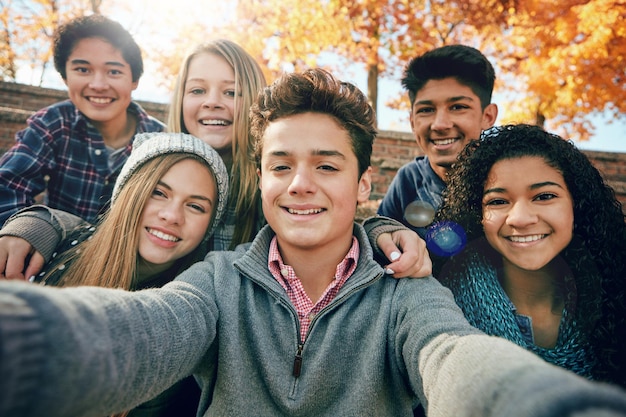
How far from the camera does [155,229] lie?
210 cm

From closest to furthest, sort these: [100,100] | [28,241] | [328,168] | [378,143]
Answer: [328,168] < [28,241] < [100,100] < [378,143]

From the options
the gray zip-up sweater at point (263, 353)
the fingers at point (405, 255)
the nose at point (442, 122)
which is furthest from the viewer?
the nose at point (442, 122)

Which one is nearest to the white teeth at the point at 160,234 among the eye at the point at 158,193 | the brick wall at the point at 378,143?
the eye at the point at 158,193

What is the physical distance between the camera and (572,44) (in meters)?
7.95

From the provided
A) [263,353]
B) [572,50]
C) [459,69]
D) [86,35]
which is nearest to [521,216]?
[263,353]

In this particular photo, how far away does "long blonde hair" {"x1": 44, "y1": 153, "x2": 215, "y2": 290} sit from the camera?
6.48 ft

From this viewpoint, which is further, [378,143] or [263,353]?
[378,143]

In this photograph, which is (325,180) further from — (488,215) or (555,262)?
(555,262)

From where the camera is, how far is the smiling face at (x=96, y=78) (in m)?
3.15

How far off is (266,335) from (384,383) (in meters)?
0.46

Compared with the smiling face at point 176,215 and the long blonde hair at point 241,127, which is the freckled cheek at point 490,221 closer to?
the long blonde hair at point 241,127

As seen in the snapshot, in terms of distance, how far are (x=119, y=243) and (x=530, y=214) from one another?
6.43 ft

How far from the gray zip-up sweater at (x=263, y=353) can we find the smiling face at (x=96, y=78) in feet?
6.88

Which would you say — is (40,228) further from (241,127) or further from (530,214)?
(530,214)
